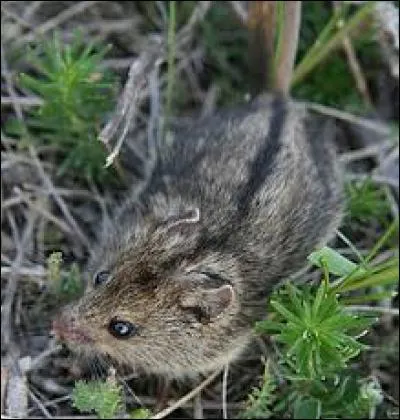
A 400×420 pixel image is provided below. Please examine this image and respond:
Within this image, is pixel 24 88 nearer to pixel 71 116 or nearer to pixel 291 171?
pixel 71 116

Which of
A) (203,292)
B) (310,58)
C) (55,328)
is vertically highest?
(310,58)

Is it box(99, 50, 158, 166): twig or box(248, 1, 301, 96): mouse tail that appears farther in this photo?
box(248, 1, 301, 96): mouse tail

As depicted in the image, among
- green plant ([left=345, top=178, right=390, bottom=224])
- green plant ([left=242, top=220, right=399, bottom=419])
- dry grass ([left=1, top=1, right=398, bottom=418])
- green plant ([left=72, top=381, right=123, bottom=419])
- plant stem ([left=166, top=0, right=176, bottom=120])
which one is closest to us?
green plant ([left=242, top=220, right=399, bottom=419])

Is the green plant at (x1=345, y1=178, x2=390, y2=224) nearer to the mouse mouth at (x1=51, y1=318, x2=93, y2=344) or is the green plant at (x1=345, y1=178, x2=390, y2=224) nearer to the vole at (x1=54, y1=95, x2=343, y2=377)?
the vole at (x1=54, y1=95, x2=343, y2=377)

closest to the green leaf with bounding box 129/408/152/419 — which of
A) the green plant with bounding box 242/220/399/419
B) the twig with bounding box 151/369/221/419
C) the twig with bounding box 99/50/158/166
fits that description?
the twig with bounding box 151/369/221/419

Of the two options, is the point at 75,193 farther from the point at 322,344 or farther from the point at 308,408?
the point at 322,344

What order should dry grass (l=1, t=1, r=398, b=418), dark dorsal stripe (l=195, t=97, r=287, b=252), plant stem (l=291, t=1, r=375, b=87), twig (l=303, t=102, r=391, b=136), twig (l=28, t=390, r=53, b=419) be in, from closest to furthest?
dark dorsal stripe (l=195, t=97, r=287, b=252), twig (l=28, t=390, r=53, b=419), dry grass (l=1, t=1, r=398, b=418), plant stem (l=291, t=1, r=375, b=87), twig (l=303, t=102, r=391, b=136)

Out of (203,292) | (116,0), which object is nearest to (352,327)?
(203,292)
